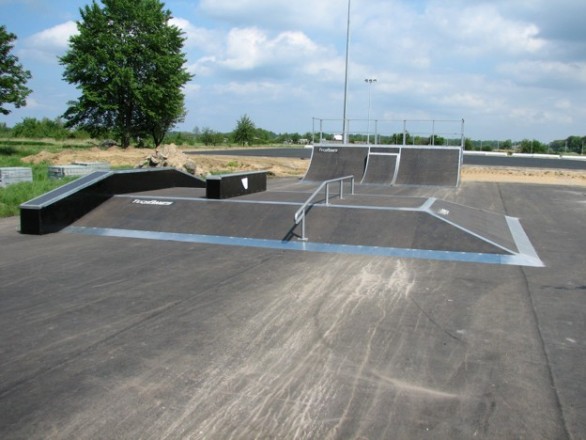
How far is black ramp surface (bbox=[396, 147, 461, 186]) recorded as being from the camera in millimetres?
23125

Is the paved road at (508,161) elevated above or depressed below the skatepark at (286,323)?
above

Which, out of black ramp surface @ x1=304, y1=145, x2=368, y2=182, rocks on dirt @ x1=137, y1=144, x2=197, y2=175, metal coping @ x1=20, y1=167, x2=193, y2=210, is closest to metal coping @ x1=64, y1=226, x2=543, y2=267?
metal coping @ x1=20, y1=167, x2=193, y2=210

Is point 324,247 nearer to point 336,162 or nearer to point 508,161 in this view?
point 336,162

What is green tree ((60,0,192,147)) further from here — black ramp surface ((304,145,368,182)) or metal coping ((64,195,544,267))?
metal coping ((64,195,544,267))

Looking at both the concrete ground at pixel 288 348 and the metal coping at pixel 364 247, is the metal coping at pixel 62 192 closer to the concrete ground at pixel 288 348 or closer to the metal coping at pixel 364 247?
the metal coping at pixel 364 247

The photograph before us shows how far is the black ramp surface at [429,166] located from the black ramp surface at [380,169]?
355mm

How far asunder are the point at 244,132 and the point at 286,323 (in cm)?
8060

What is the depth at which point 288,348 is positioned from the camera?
190 inches

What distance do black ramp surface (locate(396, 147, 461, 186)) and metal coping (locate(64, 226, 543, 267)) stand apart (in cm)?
1426

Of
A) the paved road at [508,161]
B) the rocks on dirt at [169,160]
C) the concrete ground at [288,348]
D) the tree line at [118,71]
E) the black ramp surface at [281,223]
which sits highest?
the tree line at [118,71]

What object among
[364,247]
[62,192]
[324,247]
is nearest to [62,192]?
[62,192]

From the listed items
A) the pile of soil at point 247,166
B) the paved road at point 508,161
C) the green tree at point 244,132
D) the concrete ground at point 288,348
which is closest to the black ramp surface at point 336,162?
the pile of soil at point 247,166

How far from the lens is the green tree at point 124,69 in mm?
45094

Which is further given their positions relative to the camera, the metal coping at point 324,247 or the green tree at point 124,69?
the green tree at point 124,69
